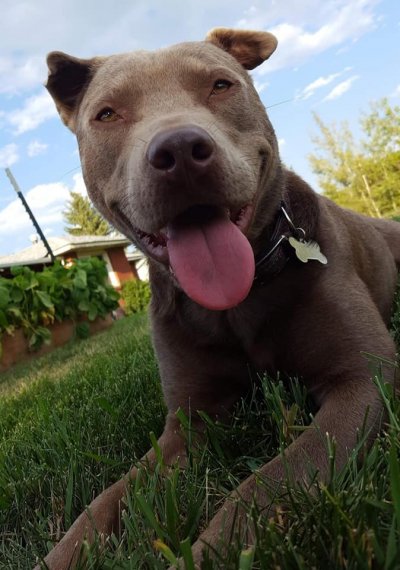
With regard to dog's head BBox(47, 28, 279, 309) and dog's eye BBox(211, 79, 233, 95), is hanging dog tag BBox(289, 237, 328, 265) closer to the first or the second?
dog's head BBox(47, 28, 279, 309)

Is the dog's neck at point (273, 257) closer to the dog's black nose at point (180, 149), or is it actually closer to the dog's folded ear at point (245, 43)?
the dog's black nose at point (180, 149)

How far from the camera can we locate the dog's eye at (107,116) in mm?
2600

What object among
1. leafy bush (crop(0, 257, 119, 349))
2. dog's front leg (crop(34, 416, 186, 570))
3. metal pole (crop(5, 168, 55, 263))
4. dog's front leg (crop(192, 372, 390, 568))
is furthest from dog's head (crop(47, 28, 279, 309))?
Answer: metal pole (crop(5, 168, 55, 263))

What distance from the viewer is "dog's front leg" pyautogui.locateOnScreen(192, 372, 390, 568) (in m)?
1.37

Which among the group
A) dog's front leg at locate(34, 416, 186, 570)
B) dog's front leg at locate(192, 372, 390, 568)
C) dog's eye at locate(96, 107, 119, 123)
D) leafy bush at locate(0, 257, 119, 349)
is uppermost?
dog's eye at locate(96, 107, 119, 123)

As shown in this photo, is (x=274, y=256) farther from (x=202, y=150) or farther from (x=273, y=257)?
(x=202, y=150)

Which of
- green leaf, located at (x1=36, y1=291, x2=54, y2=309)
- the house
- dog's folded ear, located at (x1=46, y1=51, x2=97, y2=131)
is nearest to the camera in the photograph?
dog's folded ear, located at (x1=46, y1=51, x2=97, y2=131)

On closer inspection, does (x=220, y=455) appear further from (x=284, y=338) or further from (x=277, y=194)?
(x=277, y=194)

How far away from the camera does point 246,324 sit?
243 centimetres

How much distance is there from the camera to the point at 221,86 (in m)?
2.61

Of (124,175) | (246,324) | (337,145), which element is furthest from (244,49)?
(337,145)

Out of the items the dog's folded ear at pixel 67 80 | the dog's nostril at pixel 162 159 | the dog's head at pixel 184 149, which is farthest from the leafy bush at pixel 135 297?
the dog's nostril at pixel 162 159

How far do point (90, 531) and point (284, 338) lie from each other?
1.05 meters

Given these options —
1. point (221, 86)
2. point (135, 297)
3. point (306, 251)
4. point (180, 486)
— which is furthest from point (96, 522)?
point (135, 297)
